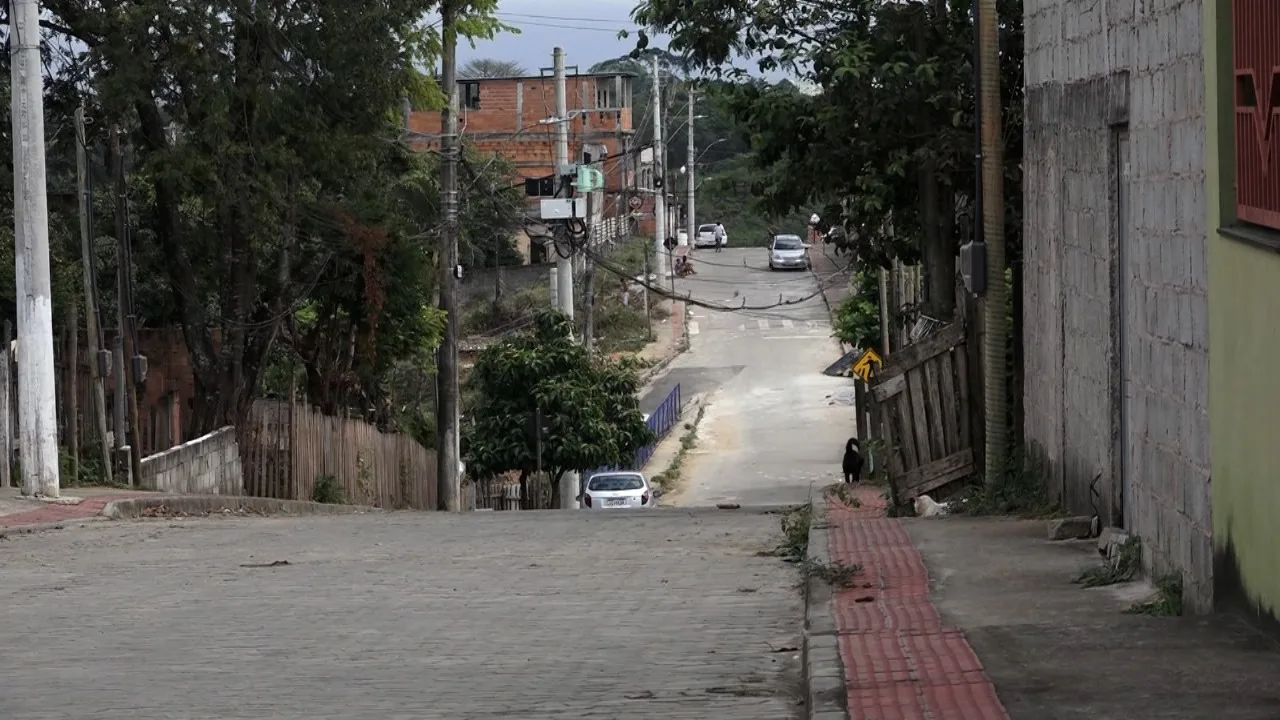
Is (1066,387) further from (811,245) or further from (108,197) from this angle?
(811,245)

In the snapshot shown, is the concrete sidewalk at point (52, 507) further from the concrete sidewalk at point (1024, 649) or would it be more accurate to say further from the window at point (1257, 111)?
the window at point (1257, 111)

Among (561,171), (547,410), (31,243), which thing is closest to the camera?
(31,243)

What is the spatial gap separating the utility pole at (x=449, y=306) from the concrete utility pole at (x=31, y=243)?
12.6 m

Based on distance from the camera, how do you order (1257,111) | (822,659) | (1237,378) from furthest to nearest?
(822,659)
(1237,378)
(1257,111)

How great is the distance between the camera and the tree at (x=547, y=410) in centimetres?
3500

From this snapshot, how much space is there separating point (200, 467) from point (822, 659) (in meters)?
18.9

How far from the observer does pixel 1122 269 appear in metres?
11.2

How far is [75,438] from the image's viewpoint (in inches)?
882

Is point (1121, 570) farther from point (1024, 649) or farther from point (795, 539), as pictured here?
point (795, 539)

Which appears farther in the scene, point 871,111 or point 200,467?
point 200,467

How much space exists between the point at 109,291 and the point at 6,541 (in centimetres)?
1785

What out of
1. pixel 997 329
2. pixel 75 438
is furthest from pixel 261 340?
pixel 997 329

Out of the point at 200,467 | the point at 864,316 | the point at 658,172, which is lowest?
the point at 200,467

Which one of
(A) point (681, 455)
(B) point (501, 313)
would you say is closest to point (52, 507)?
(A) point (681, 455)
